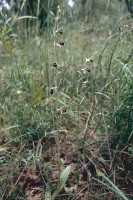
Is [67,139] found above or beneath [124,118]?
beneath

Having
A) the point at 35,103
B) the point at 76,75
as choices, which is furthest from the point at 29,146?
the point at 76,75

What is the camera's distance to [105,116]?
154cm

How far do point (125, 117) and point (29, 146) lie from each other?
486mm

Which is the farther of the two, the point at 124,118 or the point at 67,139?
the point at 67,139

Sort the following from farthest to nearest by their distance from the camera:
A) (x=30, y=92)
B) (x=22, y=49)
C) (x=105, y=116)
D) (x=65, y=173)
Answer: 1. (x=22, y=49)
2. (x=30, y=92)
3. (x=105, y=116)
4. (x=65, y=173)

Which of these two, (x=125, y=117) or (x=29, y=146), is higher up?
(x=125, y=117)

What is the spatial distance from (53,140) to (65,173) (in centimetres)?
50

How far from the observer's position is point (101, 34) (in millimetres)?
3758

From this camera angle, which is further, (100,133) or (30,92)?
(30,92)

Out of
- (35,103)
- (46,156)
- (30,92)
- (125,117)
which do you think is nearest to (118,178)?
(125,117)

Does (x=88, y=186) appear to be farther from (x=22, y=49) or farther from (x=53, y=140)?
(x=22, y=49)

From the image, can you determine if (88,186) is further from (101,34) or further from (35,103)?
(101,34)

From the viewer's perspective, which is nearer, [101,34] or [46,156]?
[46,156]

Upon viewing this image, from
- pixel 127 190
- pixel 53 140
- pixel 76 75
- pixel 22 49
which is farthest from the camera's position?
pixel 22 49
